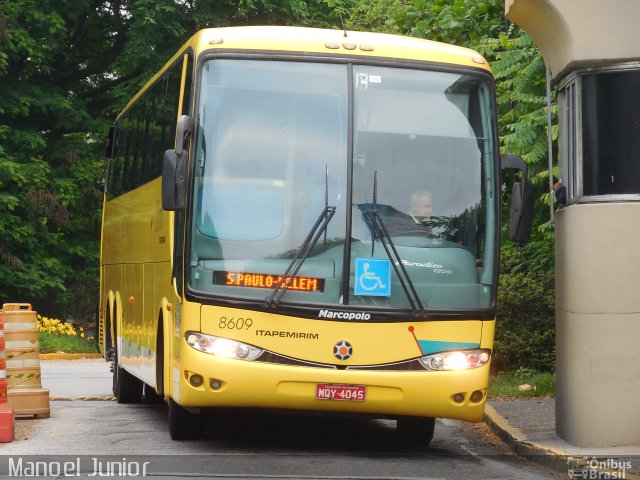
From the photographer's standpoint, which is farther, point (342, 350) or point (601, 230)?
point (601, 230)

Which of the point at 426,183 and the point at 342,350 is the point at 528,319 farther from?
the point at 342,350

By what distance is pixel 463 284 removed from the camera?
1197 centimetres

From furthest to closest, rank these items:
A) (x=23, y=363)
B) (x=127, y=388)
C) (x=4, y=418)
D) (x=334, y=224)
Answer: (x=127, y=388), (x=23, y=363), (x=4, y=418), (x=334, y=224)

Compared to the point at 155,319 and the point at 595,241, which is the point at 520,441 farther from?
the point at 155,319

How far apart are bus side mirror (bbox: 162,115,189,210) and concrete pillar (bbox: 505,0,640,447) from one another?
3376 mm

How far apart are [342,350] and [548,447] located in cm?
199

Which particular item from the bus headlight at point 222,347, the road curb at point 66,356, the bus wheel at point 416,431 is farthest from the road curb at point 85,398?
the road curb at point 66,356

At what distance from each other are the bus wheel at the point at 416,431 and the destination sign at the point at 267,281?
203 centimetres

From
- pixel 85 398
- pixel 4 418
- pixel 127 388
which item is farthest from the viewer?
pixel 85 398

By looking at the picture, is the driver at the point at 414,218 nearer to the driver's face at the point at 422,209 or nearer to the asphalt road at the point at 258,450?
the driver's face at the point at 422,209

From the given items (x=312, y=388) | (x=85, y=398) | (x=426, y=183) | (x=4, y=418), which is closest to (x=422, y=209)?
Result: (x=426, y=183)

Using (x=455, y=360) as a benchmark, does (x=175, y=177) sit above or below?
above

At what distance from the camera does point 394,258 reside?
1181 cm

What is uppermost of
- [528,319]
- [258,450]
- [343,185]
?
[343,185]
